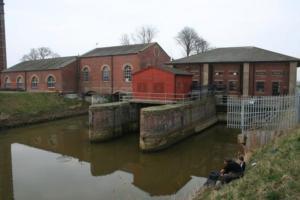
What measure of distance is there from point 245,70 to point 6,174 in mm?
19890

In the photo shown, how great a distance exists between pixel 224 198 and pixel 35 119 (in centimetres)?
2136

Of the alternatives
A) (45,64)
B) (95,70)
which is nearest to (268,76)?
(95,70)

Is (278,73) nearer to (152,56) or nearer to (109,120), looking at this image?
(152,56)

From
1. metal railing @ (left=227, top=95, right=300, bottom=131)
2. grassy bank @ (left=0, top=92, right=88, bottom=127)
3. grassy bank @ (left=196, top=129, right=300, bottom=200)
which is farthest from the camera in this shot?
grassy bank @ (left=0, top=92, right=88, bottom=127)

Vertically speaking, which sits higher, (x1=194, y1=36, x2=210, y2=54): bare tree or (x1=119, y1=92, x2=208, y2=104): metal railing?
(x1=194, y1=36, x2=210, y2=54): bare tree

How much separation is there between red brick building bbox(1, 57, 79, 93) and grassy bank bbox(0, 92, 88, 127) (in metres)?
3.29

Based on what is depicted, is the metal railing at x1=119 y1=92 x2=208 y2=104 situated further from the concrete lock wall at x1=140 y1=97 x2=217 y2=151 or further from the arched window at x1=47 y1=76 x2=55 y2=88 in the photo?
the arched window at x1=47 y1=76 x2=55 y2=88

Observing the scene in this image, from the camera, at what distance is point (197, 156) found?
47.9 ft

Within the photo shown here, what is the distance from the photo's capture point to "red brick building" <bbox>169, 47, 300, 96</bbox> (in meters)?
23.1

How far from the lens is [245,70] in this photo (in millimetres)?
24219

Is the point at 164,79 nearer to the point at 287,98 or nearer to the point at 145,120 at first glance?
the point at 145,120

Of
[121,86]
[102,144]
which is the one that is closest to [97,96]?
[121,86]

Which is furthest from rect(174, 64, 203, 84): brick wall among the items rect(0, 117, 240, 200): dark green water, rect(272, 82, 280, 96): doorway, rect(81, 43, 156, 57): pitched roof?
rect(0, 117, 240, 200): dark green water

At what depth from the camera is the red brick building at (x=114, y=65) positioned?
3027 centimetres
